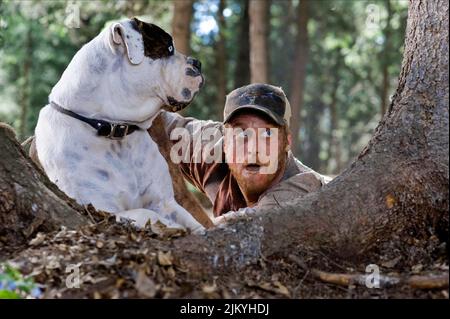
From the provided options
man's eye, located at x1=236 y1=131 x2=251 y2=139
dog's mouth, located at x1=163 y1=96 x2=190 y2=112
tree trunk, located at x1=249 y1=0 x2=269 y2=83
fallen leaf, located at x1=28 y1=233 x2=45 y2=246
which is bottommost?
fallen leaf, located at x1=28 y1=233 x2=45 y2=246

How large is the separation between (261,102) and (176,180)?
2.82 ft

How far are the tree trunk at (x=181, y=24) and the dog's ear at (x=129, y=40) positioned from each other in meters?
5.69

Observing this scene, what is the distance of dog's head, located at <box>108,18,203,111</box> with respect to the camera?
4.48m

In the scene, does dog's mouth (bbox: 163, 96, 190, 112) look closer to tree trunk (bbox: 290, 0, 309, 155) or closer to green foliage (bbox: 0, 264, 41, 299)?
green foliage (bbox: 0, 264, 41, 299)

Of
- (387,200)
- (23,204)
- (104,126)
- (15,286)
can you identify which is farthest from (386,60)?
(15,286)

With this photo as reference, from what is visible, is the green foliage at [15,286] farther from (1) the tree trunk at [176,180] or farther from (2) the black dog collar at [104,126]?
(1) the tree trunk at [176,180]

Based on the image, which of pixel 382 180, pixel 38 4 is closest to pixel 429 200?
pixel 382 180

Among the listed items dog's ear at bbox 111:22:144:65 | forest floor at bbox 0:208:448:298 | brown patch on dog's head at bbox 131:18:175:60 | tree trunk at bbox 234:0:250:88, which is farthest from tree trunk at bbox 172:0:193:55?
forest floor at bbox 0:208:448:298

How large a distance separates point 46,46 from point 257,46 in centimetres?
955

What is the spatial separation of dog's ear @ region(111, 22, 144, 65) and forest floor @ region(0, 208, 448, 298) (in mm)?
1464

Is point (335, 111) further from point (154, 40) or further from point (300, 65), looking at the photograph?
point (154, 40)

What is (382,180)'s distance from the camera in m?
3.57

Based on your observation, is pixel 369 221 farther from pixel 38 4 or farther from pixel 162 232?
pixel 38 4

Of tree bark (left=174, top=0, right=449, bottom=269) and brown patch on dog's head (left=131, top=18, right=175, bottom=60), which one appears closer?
tree bark (left=174, top=0, right=449, bottom=269)
